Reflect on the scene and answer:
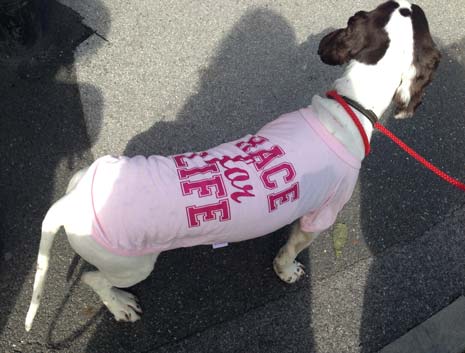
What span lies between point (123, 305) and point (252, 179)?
50.8 inches

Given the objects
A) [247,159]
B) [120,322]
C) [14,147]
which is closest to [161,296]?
[120,322]

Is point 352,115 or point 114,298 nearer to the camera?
point 352,115

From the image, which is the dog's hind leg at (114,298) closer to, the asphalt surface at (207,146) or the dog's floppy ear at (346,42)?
the asphalt surface at (207,146)

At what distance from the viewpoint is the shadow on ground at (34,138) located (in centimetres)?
304

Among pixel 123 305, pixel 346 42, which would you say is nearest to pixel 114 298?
pixel 123 305

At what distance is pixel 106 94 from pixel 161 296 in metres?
1.62

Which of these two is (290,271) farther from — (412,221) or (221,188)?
(221,188)

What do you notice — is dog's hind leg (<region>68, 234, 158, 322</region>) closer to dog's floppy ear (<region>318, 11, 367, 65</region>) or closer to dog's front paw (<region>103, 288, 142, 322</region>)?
dog's front paw (<region>103, 288, 142, 322</region>)

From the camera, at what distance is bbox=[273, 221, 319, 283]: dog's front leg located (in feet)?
9.29

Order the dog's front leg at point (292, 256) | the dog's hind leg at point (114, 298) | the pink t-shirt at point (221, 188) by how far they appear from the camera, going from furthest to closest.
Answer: the dog's front leg at point (292, 256)
the dog's hind leg at point (114, 298)
the pink t-shirt at point (221, 188)

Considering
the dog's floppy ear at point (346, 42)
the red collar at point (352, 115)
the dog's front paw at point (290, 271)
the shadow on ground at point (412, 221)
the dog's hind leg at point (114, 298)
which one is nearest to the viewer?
the red collar at point (352, 115)

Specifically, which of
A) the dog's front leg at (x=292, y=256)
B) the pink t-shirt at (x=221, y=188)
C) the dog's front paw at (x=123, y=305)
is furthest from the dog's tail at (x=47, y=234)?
the dog's front leg at (x=292, y=256)

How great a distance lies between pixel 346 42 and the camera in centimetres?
260

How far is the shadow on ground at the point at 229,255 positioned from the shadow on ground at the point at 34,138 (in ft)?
1.62
